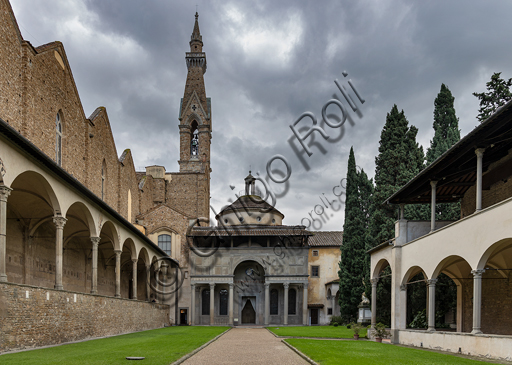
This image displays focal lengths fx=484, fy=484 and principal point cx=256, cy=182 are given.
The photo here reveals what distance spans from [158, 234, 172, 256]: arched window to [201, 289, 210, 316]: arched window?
4944mm

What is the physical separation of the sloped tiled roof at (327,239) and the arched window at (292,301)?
5766 mm

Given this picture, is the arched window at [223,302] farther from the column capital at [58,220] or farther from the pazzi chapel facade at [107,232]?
the column capital at [58,220]

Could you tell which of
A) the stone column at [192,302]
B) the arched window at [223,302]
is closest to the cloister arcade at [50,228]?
the stone column at [192,302]

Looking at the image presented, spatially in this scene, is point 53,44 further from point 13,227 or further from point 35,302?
point 35,302

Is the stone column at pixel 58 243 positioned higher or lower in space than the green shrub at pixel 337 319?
higher

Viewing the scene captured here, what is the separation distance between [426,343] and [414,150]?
15.0m

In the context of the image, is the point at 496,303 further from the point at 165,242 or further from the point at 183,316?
the point at 165,242

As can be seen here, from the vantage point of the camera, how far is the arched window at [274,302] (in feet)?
145

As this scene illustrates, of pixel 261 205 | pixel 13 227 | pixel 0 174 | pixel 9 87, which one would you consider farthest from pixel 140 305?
pixel 261 205

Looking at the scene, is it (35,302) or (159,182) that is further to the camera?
(159,182)

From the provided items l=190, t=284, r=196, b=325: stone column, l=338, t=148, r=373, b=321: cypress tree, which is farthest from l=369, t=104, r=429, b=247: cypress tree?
l=190, t=284, r=196, b=325: stone column

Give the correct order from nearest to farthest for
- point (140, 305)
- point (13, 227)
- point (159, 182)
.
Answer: point (13, 227)
point (140, 305)
point (159, 182)

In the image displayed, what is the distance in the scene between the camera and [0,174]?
13.1 m

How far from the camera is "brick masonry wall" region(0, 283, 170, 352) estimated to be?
509 inches
